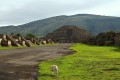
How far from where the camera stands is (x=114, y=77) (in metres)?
27.7

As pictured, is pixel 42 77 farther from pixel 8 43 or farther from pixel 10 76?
pixel 8 43

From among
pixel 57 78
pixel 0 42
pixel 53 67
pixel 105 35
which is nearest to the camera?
pixel 57 78

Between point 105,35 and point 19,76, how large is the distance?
172m

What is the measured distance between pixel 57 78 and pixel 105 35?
17199cm

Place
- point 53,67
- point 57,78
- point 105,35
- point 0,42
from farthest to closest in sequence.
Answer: point 105,35 < point 0,42 < point 53,67 < point 57,78

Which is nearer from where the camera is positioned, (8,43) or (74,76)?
(74,76)

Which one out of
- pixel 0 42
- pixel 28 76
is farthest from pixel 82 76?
pixel 0 42

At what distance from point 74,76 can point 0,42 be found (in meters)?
72.0

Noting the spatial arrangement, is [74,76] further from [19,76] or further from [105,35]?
[105,35]

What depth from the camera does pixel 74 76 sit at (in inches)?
1095

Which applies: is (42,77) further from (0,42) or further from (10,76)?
(0,42)

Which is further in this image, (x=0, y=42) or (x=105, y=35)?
(x=105, y=35)

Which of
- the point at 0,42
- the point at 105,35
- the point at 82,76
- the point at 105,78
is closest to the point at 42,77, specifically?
the point at 82,76

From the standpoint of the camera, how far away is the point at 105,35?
19588cm
